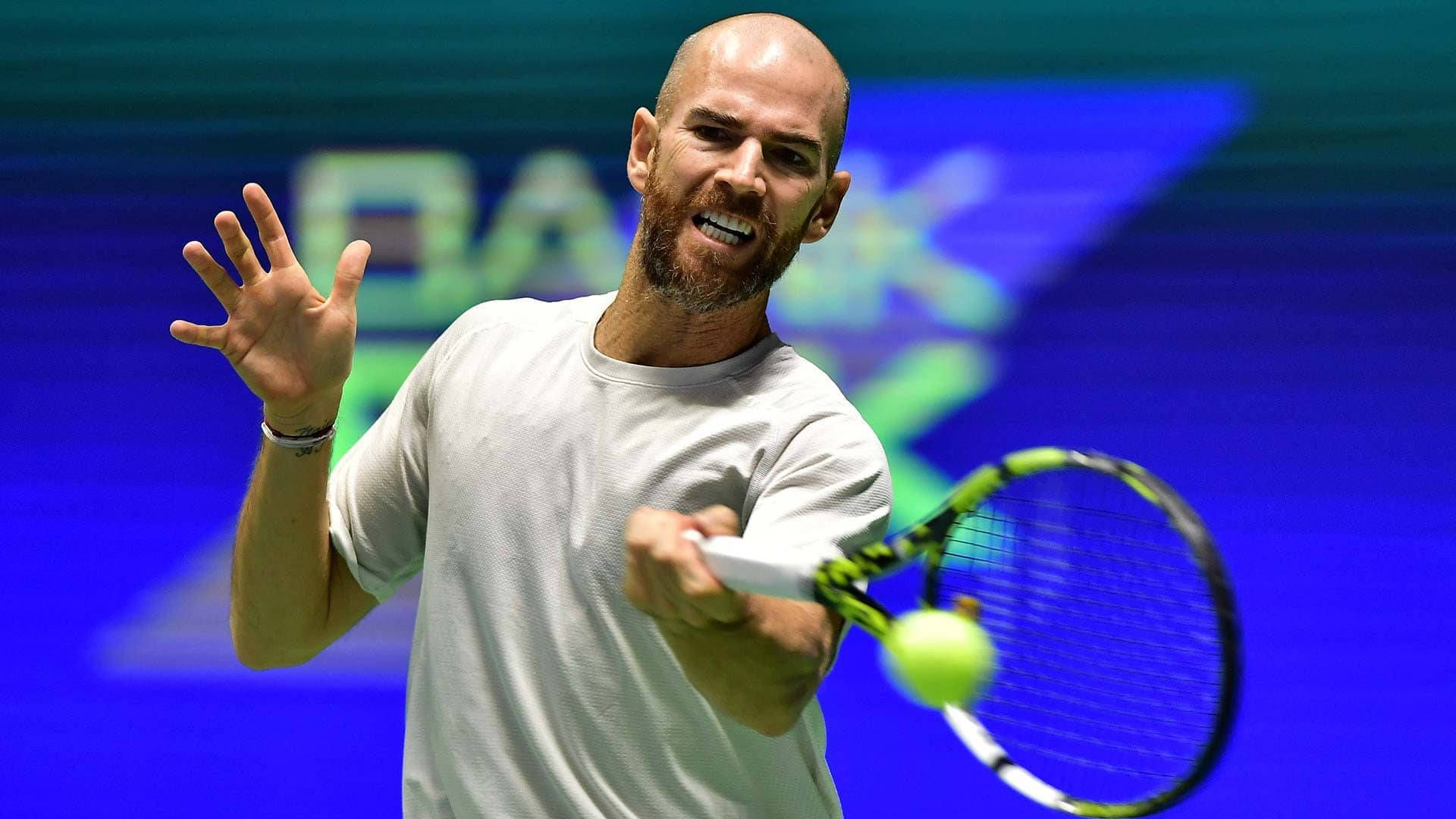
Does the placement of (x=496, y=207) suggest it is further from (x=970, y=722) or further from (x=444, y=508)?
(x=970, y=722)

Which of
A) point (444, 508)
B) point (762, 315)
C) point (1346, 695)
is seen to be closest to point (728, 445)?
point (762, 315)

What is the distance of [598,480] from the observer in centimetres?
179

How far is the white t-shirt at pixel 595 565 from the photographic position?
5.74ft

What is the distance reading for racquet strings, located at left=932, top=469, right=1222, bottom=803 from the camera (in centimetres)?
172

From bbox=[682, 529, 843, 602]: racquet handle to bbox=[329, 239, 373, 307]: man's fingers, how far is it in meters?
0.62

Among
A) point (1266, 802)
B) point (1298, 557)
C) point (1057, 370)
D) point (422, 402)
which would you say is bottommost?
point (1266, 802)

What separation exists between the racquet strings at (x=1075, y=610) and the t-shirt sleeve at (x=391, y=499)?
0.69 m

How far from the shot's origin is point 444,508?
187 centimetres

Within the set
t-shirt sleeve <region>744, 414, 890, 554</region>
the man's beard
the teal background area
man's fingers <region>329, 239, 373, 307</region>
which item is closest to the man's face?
the man's beard

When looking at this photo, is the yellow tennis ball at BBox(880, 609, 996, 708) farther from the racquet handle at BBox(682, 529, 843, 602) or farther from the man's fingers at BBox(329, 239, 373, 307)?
the man's fingers at BBox(329, 239, 373, 307)

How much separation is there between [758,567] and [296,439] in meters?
0.69

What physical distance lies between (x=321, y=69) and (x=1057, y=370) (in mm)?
2384

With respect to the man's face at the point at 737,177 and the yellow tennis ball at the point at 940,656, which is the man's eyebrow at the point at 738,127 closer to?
the man's face at the point at 737,177

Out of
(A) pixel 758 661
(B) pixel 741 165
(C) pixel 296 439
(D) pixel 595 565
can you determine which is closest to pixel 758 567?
(A) pixel 758 661
